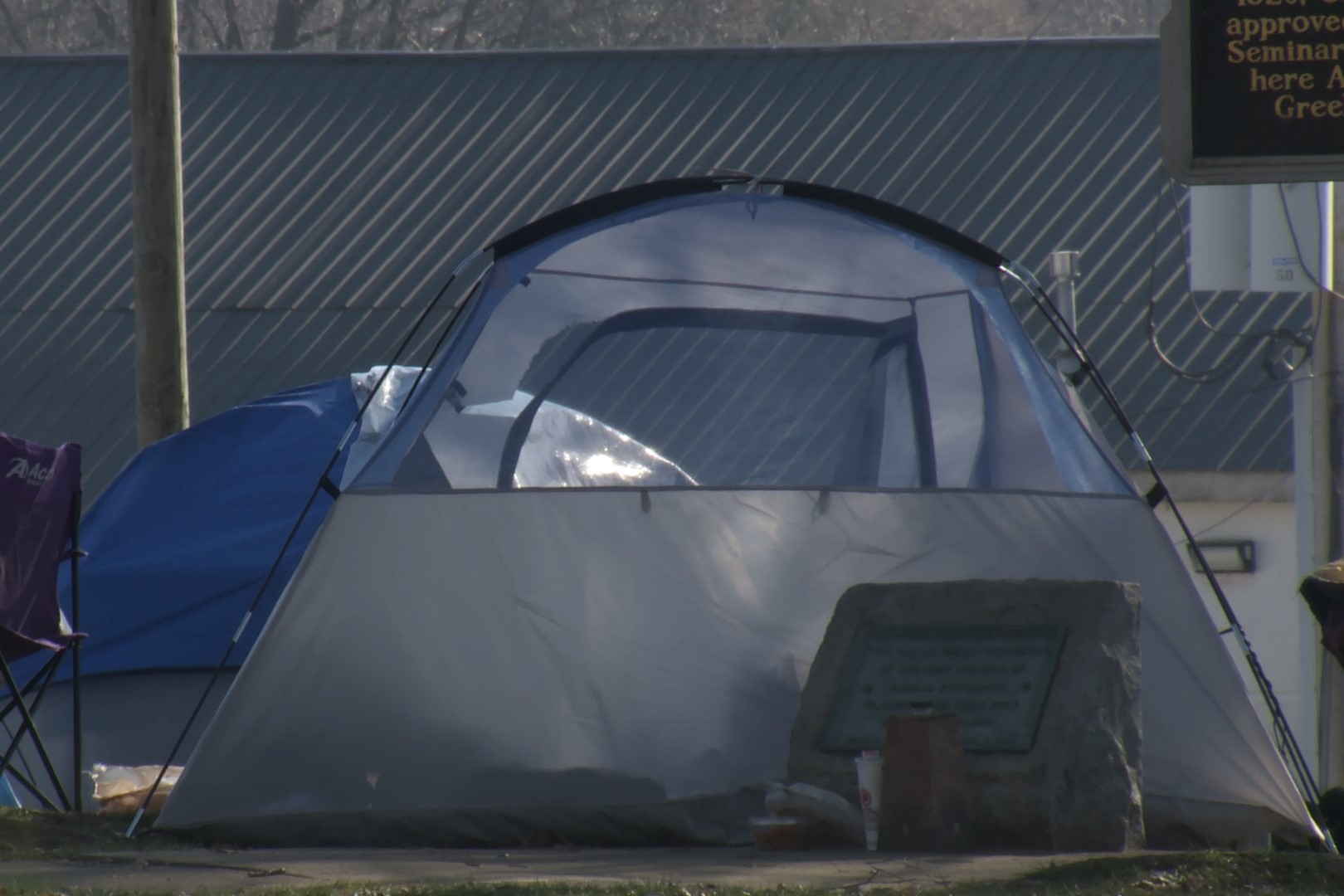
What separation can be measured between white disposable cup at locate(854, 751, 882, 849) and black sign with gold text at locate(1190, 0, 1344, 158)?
1876mm

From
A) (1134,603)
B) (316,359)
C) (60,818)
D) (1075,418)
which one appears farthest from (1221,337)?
(60,818)

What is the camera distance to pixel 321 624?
5.09 metres

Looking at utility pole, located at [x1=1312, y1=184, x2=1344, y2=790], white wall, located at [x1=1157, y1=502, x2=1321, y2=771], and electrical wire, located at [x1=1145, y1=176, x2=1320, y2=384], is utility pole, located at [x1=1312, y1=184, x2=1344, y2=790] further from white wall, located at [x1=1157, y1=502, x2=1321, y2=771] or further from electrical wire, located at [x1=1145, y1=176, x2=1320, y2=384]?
white wall, located at [x1=1157, y1=502, x2=1321, y2=771]

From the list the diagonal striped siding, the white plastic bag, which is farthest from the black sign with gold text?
the diagonal striped siding

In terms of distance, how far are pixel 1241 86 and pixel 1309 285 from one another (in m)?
2.53

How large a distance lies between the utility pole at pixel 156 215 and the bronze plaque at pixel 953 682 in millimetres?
4197

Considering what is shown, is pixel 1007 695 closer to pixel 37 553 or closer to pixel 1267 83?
pixel 1267 83

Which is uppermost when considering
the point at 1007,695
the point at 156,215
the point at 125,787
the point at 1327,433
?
the point at 156,215

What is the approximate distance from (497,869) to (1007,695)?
1458mm

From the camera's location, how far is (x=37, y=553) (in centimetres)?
609

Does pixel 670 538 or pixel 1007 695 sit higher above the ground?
pixel 670 538

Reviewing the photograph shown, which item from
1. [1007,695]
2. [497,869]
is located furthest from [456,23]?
[497,869]

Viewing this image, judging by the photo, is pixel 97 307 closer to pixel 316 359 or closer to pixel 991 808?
pixel 316 359

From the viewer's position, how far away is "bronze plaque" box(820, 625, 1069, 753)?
4.62 meters
